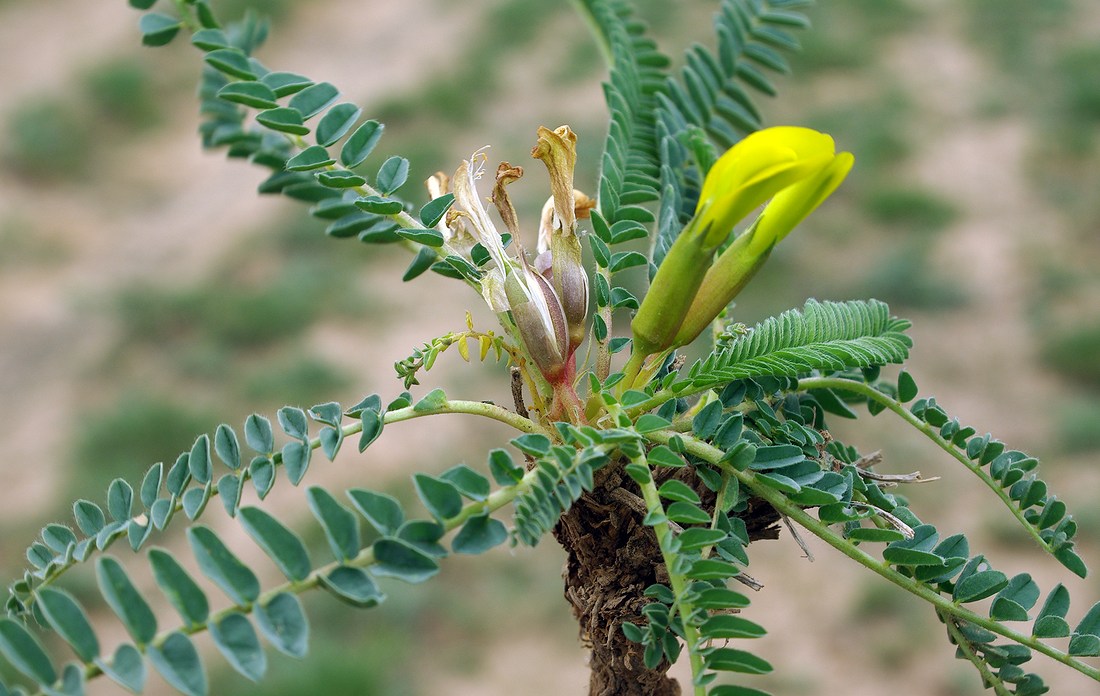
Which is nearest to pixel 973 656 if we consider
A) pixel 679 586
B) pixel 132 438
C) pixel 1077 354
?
pixel 679 586

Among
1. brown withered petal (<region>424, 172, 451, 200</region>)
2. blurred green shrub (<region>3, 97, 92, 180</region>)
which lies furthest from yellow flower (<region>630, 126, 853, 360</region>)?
blurred green shrub (<region>3, 97, 92, 180</region>)

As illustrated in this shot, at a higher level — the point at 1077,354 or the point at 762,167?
the point at 1077,354

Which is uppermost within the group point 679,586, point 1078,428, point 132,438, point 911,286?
point 911,286

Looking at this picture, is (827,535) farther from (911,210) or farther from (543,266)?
(911,210)

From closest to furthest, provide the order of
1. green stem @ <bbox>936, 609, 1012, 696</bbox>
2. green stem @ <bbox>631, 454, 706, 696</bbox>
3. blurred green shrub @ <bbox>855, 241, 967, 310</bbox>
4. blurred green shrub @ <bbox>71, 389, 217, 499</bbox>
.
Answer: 1. green stem @ <bbox>631, 454, 706, 696</bbox>
2. green stem @ <bbox>936, 609, 1012, 696</bbox>
3. blurred green shrub @ <bbox>71, 389, 217, 499</bbox>
4. blurred green shrub @ <bbox>855, 241, 967, 310</bbox>

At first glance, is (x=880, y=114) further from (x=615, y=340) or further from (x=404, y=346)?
(x=615, y=340)

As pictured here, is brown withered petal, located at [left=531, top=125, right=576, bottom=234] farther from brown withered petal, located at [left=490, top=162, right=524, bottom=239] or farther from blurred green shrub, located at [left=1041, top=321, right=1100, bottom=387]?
blurred green shrub, located at [left=1041, top=321, right=1100, bottom=387]

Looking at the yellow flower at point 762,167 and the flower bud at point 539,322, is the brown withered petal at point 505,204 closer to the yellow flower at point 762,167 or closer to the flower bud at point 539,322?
the flower bud at point 539,322
